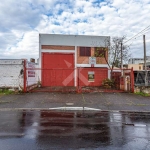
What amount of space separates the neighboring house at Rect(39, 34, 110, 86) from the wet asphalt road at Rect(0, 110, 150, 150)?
1446 cm

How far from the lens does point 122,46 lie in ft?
68.8

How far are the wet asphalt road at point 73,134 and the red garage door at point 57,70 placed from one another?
1409 centimetres

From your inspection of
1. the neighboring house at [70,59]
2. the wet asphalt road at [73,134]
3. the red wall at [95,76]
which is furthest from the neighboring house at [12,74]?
the red wall at [95,76]

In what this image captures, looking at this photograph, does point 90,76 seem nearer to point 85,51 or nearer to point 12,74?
point 85,51

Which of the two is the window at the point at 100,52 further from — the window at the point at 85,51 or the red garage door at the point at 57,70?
the red garage door at the point at 57,70

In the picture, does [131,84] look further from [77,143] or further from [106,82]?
[77,143]

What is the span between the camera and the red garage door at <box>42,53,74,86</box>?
2139 cm

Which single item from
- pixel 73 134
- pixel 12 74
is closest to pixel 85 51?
pixel 12 74

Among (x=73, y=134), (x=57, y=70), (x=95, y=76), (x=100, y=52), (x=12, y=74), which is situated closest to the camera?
(x=73, y=134)

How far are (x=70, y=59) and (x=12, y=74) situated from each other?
8804 mm

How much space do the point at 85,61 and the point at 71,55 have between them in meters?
1.94

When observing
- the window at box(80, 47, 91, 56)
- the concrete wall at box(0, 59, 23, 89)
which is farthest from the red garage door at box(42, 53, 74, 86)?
the concrete wall at box(0, 59, 23, 89)

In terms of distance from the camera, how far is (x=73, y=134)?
552cm

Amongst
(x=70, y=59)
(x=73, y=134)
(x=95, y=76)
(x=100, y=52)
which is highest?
(x=100, y=52)
